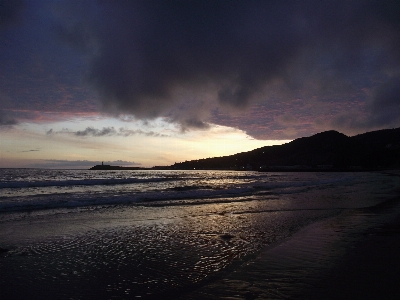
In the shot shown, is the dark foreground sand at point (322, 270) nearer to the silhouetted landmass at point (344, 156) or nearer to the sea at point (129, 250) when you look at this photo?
the sea at point (129, 250)

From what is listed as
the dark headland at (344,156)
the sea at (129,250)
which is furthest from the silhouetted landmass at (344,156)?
the sea at (129,250)

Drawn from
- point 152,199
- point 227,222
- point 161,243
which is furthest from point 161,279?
point 152,199

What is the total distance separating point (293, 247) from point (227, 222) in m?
4.28

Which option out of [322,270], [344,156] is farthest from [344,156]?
[322,270]

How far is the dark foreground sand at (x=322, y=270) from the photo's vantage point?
15.4ft

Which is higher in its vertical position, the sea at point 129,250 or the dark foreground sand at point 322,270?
the dark foreground sand at point 322,270

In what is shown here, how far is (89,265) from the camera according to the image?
6.39 metres

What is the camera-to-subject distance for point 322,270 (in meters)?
5.83

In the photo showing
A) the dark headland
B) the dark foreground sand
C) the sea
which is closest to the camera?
the dark foreground sand

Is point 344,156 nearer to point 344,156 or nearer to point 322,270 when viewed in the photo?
point 344,156

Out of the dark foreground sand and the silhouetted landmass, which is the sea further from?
the silhouetted landmass

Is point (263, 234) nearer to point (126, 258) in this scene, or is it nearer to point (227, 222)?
point (227, 222)

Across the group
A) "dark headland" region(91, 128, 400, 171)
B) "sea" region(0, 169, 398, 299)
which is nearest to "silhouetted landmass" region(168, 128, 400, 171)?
"dark headland" region(91, 128, 400, 171)

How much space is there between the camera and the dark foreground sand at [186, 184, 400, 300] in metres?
4.69
